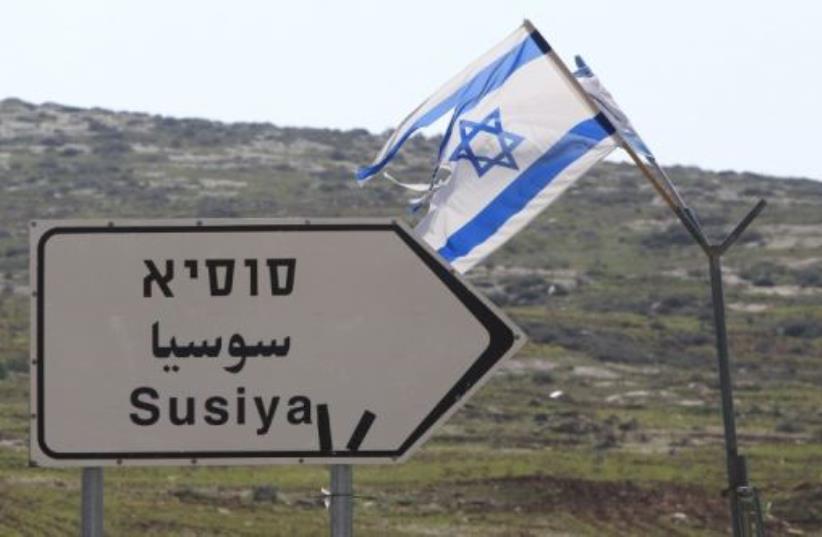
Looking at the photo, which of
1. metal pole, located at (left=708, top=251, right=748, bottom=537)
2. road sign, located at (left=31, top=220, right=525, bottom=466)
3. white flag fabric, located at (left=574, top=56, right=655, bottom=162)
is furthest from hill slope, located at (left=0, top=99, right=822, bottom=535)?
road sign, located at (left=31, top=220, right=525, bottom=466)

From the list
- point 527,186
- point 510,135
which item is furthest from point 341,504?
point 527,186

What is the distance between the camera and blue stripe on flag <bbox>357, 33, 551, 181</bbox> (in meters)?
10.5

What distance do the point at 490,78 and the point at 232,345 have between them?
20.8ft

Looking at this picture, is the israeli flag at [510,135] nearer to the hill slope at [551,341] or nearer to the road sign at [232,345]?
the road sign at [232,345]

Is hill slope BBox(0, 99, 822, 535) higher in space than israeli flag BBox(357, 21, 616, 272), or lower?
higher

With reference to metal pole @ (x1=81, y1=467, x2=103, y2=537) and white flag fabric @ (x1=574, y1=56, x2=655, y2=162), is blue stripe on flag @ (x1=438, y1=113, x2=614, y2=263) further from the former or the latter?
metal pole @ (x1=81, y1=467, x2=103, y2=537)

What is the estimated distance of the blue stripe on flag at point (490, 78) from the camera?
1048cm

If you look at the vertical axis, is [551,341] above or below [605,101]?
above

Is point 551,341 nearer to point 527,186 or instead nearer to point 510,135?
point 527,186

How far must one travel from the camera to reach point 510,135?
34.2 ft

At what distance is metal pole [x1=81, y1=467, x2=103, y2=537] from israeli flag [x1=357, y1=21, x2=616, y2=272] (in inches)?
221

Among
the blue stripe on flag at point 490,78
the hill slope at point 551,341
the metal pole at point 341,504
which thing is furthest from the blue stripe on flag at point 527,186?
the hill slope at point 551,341

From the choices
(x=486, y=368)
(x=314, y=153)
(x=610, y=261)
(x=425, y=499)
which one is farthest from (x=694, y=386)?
(x=314, y=153)

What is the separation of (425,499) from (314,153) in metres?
109
